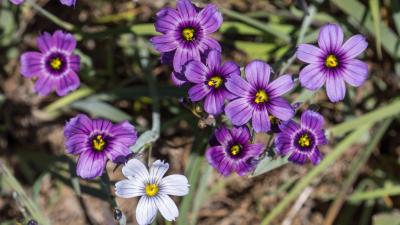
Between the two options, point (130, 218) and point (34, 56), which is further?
point (130, 218)

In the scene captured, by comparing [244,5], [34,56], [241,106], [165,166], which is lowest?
[165,166]

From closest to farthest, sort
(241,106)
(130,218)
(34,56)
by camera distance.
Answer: (241,106)
(34,56)
(130,218)

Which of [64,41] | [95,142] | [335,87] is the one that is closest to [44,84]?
[64,41]

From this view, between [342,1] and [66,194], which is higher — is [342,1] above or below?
above

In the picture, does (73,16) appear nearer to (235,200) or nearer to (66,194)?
(66,194)

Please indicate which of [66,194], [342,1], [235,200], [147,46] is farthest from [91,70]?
[342,1]

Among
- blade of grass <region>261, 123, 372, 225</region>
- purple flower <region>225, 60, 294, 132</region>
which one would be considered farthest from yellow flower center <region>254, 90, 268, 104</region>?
blade of grass <region>261, 123, 372, 225</region>

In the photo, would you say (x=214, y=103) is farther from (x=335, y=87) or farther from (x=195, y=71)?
(x=335, y=87)

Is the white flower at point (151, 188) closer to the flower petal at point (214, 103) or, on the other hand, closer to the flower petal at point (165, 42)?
the flower petal at point (214, 103)
